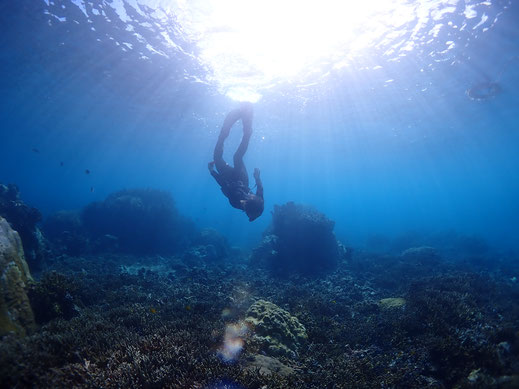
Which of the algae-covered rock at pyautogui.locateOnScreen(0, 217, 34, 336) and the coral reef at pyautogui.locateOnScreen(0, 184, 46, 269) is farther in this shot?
the coral reef at pyautogui.locateOnScreen(0, 184, 46, 269)

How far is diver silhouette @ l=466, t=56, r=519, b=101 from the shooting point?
73.4 ft

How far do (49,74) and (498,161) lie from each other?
83.4 metres

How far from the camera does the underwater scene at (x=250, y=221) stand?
17.7ft

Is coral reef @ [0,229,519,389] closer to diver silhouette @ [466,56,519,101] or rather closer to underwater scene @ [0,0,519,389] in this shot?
underwater scene @ [0,0,519,389]

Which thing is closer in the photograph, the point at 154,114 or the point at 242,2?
the point at 242,2

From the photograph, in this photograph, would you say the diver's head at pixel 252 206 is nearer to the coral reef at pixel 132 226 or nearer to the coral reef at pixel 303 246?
the coral reef at pixel 303 246

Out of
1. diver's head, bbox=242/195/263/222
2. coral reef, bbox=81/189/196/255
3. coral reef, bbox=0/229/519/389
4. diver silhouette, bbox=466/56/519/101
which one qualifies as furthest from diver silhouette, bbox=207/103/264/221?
diver silhouette, bbox=466/56/519/101

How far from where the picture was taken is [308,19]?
579 inches

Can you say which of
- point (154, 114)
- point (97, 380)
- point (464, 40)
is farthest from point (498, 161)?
point (97, 380)

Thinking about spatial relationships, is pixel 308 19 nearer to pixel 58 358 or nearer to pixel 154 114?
pixel 58 358

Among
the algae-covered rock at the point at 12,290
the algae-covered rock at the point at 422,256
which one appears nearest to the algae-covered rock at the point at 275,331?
the algae-covered rock at the point at 12,290

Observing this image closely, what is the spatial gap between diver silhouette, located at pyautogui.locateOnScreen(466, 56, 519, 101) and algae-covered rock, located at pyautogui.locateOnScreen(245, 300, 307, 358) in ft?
86.1

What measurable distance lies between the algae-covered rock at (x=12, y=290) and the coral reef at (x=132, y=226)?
15098mm

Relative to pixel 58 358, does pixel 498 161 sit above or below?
above
